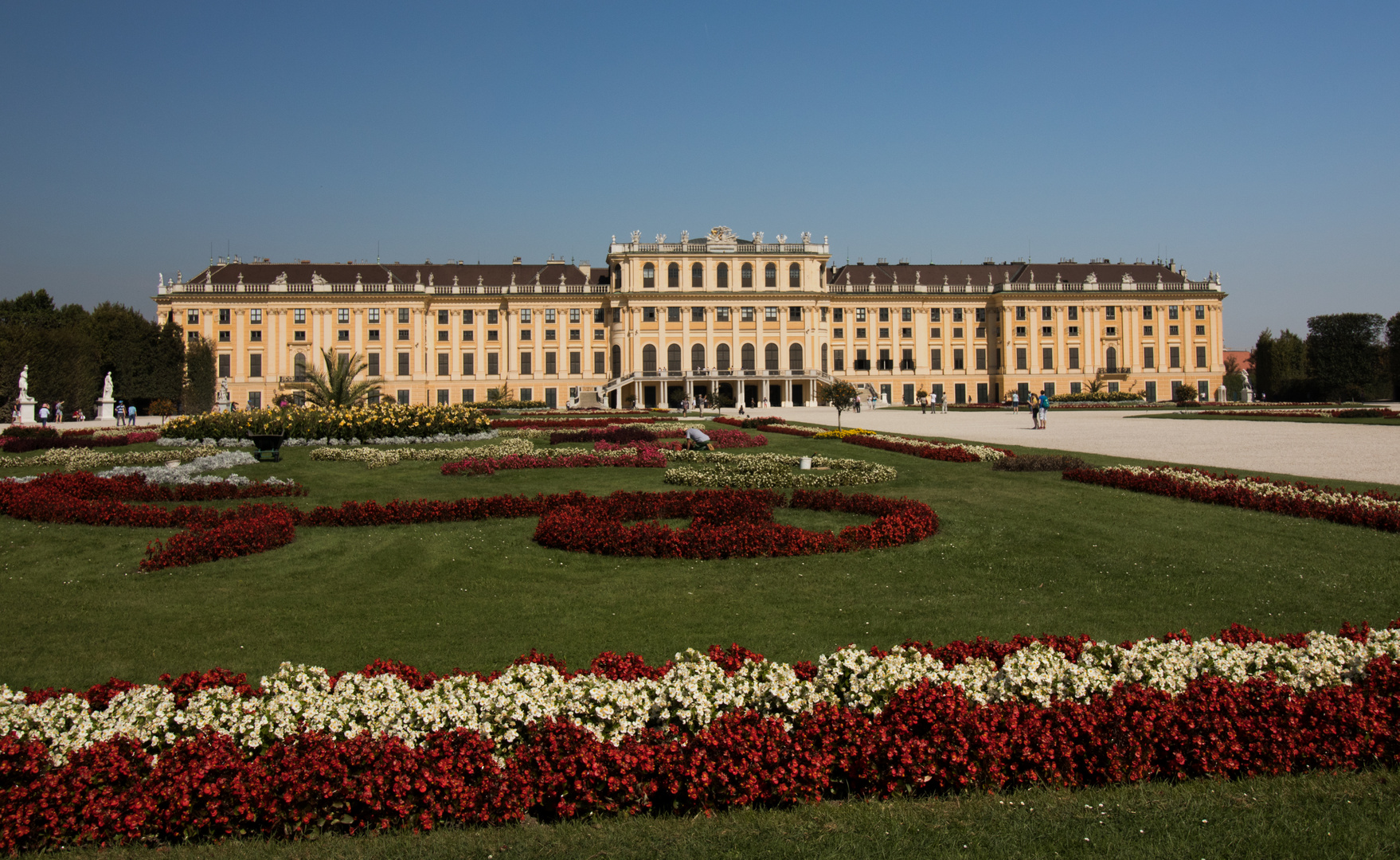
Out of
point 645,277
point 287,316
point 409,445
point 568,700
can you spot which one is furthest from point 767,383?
point 568,700

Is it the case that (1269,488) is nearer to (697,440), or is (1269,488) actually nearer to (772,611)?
(772,611)

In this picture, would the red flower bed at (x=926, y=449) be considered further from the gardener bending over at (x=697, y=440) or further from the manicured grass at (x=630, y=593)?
the manicured grass at (x=630, y=593)

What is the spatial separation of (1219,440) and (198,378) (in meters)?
64.6

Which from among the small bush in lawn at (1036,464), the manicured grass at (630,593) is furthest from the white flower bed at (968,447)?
the manicured grass at (630,593)

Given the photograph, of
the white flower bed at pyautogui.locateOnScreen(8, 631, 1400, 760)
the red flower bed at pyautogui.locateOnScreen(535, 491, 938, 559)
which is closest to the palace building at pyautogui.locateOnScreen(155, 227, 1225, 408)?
the red flower bed at pyautogui.locateOnScreen(535, 491, 938, 559)

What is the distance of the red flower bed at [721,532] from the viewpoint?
9578 mm

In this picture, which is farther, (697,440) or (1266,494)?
(697,440)

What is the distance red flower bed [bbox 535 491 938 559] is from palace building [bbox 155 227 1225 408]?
58440mm

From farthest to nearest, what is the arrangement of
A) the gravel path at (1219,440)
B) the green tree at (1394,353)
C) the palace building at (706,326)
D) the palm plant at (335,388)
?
the palace building at (706,326) → the green tree at (1394,353) → the palm plant at (335,388) → the gravel path at (1219,440)

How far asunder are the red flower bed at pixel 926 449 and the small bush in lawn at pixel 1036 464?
77cm

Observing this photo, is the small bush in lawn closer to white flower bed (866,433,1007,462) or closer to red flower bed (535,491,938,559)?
white flower bed (866,433,1007,462)

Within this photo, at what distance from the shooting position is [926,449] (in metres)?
20.7

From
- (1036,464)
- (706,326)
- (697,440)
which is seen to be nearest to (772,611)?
(1036,464)

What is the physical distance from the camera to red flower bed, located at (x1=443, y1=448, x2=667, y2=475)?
17.2m
